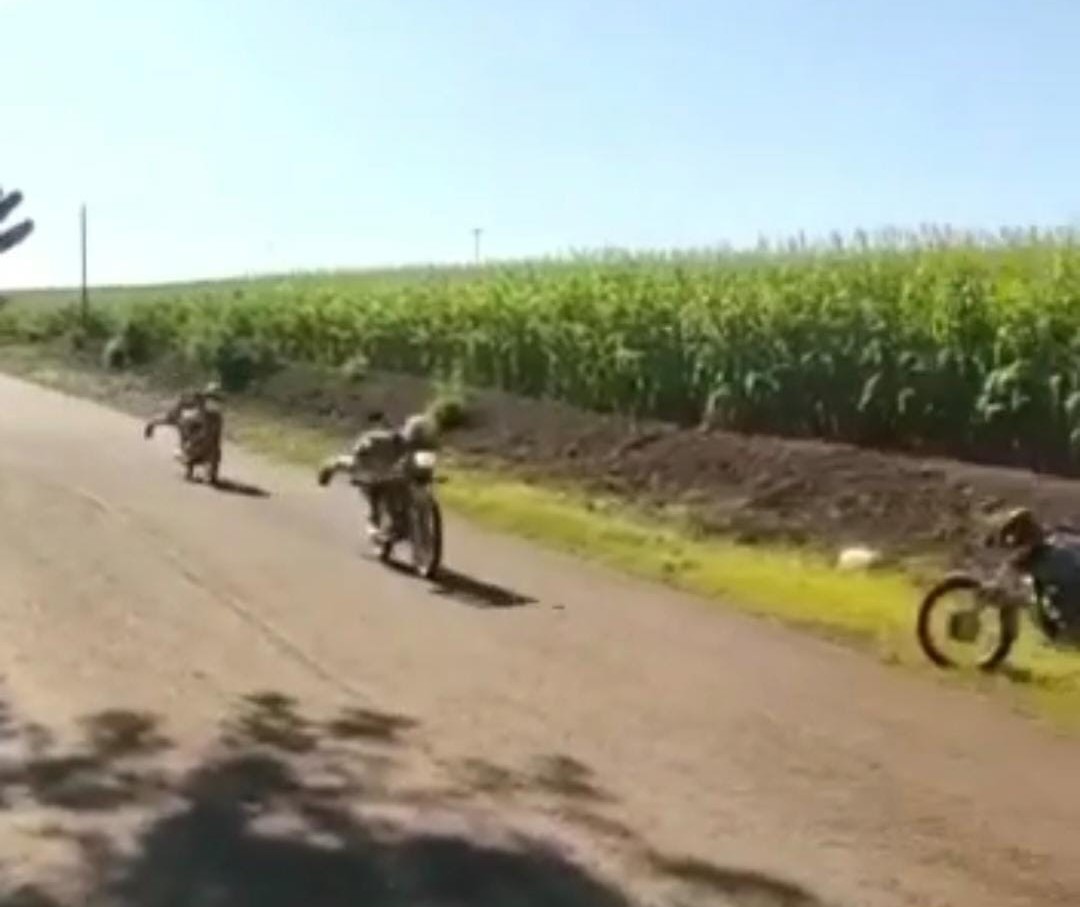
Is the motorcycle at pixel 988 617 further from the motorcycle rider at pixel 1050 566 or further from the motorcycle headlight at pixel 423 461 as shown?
the motorcycle headlight at pixel 423 461

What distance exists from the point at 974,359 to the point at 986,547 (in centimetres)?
→ 614

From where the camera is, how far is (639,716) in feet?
31.5

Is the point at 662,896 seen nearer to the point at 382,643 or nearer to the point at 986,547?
the point at 382,643

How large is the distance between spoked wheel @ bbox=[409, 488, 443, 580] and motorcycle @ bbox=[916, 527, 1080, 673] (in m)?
4.56

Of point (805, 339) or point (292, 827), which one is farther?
point (805, 339)

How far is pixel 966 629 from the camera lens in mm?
11469

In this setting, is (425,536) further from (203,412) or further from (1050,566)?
(203,412)

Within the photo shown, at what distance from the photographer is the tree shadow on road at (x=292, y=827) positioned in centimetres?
646

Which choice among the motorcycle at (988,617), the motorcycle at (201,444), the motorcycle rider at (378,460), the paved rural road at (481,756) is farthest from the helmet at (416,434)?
the motorcycle at (201,444)

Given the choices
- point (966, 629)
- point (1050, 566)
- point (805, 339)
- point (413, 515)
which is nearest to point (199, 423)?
point (805, 339)

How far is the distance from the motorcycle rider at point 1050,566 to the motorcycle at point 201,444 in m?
13.5

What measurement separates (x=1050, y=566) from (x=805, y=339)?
1052 centimetres

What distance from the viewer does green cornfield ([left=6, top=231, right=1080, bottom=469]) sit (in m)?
18.5

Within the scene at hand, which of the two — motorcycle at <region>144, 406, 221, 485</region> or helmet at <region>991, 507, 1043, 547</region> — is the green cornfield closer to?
motorcycle at <region>144, 406, 221, 485</region>
